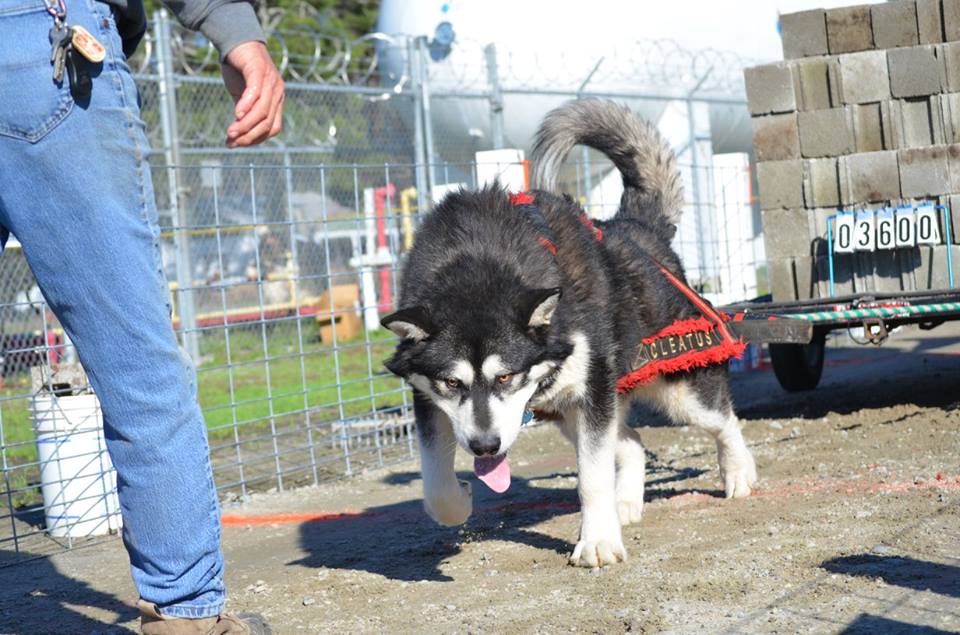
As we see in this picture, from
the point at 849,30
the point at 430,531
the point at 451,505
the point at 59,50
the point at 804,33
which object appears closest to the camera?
the point at 59,50

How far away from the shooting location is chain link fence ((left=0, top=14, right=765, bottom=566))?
7.28 meters

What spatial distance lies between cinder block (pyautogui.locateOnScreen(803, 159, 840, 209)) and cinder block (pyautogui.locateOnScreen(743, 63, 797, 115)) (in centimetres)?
33

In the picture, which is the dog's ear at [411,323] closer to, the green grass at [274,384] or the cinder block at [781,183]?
the green grass at [274,384]

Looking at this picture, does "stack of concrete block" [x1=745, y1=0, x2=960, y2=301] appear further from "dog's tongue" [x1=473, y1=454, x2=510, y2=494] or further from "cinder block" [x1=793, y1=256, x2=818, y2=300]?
"dog's tongue" [x1=473, y1=454, x2=510, y2=494]

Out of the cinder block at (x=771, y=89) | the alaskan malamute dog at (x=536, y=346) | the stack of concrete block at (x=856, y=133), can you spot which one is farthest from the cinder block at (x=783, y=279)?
the alaskan malamute dog at (x=536, y=346)

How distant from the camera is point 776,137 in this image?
6.33m

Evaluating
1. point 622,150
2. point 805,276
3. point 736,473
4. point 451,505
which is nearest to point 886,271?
point 805,276

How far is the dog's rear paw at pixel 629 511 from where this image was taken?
4281mm

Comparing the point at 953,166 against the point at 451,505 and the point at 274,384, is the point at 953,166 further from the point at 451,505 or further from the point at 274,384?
the point at 274,384

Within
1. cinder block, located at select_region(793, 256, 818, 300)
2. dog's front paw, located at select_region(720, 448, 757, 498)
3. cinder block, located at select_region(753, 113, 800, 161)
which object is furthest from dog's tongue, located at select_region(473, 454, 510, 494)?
cinder block, located at select_region(753, 113, 800, 161)

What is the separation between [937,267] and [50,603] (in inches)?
176

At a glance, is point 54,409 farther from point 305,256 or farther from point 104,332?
point 305,256

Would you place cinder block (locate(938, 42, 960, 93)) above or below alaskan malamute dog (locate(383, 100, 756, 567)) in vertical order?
above

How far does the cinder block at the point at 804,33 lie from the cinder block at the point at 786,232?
0.84 metres
